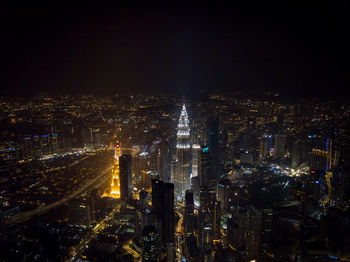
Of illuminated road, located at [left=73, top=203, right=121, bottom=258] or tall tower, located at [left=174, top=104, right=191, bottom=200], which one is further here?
tall tower, located at [left=174, top=104, right=191, bottom=200]

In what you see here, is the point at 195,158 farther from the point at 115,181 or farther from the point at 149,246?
the point at 149,246

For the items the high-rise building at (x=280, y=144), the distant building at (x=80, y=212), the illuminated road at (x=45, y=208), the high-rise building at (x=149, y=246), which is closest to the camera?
the illuminated road at (x=45, y=208)

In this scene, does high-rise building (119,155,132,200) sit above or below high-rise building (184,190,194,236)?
above

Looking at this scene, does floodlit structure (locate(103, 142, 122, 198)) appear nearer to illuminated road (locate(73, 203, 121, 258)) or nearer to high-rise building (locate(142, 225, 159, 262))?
illuminated road (locate(73, 203, 121, 258))

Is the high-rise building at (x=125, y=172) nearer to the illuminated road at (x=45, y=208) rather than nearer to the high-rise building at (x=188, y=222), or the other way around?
the illuminated road at (x=45, y=208)

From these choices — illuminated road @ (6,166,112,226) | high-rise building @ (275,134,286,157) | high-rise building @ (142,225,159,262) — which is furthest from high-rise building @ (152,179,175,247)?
high-rise building @ (275,134,286,157)

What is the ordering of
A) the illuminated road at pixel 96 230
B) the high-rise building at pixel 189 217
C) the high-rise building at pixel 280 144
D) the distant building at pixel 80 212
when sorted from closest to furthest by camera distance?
the illuminated road at pixel 96 230
the distant building at pixel 80 212
the high-rise building at pixel 189 217
the high-rise building at pixel 280 144

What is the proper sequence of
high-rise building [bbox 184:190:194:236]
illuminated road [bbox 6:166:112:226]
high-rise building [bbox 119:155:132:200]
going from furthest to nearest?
high-rise building [bbox 119:155:132:200] → high-rise building [bbox 184:190:194:236] → illuminated road [bbox 6:166:112:226]

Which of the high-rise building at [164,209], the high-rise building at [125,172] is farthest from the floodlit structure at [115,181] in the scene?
the high-rise building at [164,209]

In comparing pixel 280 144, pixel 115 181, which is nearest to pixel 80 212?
pixel 115 181
